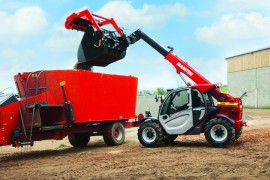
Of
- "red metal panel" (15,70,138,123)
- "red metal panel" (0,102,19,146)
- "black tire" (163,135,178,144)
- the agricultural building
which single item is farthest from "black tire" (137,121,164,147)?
the agricultural building

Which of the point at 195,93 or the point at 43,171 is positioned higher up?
the point at 195,93

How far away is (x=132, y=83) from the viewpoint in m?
15.8

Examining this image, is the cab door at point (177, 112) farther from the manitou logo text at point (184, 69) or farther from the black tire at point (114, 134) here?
the black tire at point (114, 134)

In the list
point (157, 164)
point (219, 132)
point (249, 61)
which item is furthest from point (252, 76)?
point (157, 164)

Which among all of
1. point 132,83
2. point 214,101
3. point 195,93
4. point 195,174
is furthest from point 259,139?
point 195,174

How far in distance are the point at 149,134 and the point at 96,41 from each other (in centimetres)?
374

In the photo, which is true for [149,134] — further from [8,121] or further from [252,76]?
[252,76]

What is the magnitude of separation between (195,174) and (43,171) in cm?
377

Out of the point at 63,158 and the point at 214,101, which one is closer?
the point at 63,158

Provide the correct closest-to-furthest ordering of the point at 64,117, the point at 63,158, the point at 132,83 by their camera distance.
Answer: the point at 63,158 → the point at 64,117 → the point at 132,83

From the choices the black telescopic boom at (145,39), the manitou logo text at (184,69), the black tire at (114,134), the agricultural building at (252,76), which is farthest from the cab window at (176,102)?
the agricultural building at (252,76)

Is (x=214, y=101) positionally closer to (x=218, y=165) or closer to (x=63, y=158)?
(x=218, y=165)

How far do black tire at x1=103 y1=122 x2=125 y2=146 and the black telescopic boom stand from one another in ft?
10.7

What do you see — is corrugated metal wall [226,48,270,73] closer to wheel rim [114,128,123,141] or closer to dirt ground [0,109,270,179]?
wheel rim [114,128,123,141]
